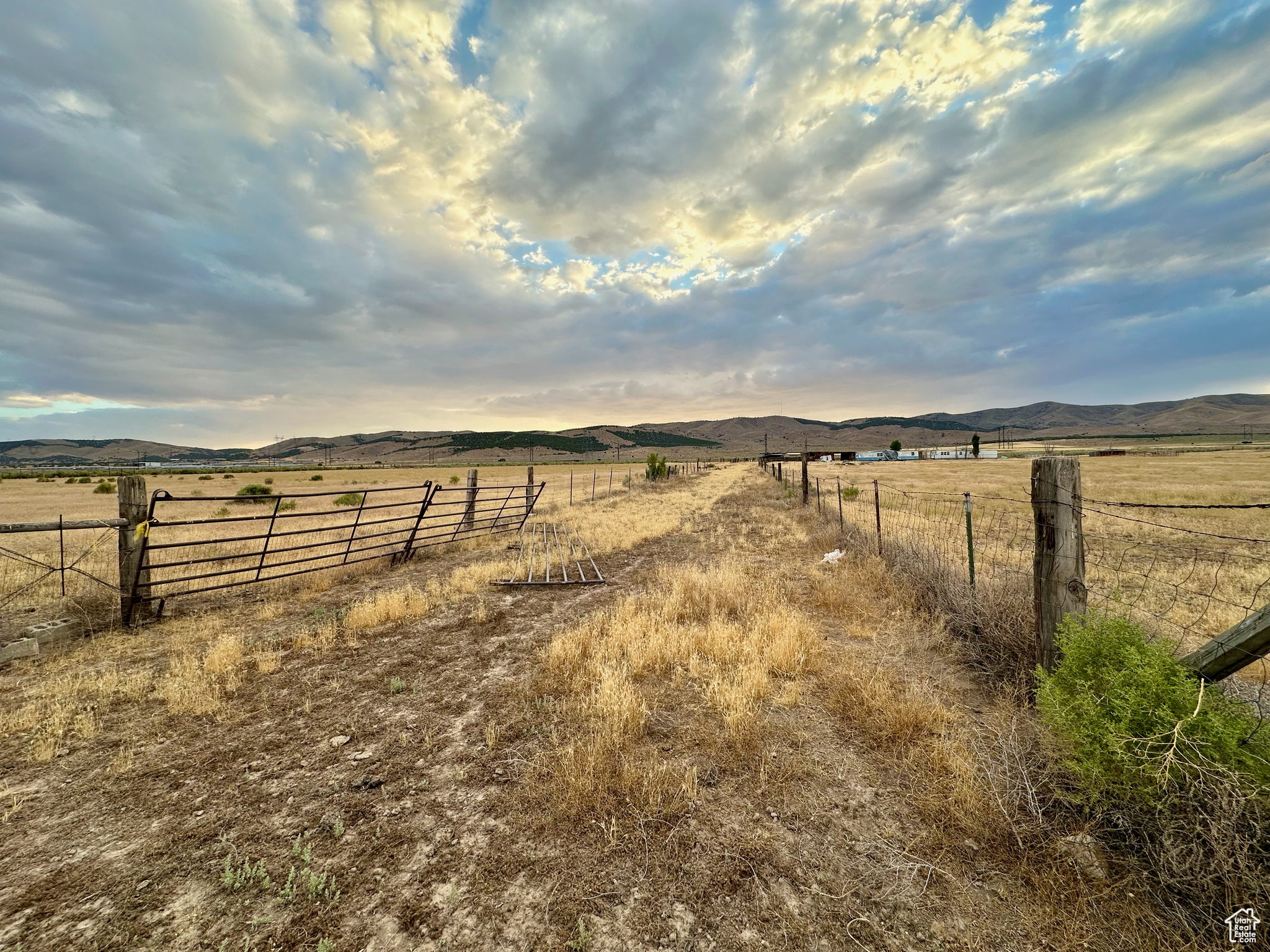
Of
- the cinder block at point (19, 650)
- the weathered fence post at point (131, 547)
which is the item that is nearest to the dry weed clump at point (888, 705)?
the cinder block at point (19, 650)

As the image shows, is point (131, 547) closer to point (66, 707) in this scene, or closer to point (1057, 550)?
point (66, 707)

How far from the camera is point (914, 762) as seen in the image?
148 inches

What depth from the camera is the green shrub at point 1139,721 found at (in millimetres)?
2512

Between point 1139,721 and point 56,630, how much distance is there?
11.0m

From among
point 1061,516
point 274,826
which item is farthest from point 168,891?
point 1061,516

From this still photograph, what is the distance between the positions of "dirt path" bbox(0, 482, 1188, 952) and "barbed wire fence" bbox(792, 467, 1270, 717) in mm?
1012

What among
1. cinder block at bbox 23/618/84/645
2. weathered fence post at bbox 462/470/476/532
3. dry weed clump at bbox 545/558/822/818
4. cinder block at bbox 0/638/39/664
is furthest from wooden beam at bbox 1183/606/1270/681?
weathered fence post at bbox 462/470/476/532

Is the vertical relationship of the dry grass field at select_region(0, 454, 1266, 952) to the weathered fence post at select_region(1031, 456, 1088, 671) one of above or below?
below

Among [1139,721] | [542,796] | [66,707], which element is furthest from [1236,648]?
[66,707]

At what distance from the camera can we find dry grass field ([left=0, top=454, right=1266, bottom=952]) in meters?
2.53

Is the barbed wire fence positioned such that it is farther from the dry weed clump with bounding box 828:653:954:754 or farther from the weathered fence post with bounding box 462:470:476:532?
the weathered fence post with bounding box 462:470:476:532

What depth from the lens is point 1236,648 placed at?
9.25 ft

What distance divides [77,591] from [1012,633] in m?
13.8

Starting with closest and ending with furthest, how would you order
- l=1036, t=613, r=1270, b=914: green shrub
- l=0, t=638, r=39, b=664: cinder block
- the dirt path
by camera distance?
l=1036, t=613, r=1270, b=914: green shrub
the dirt path
l=0, t=638, r=39, b=664: cinder block
